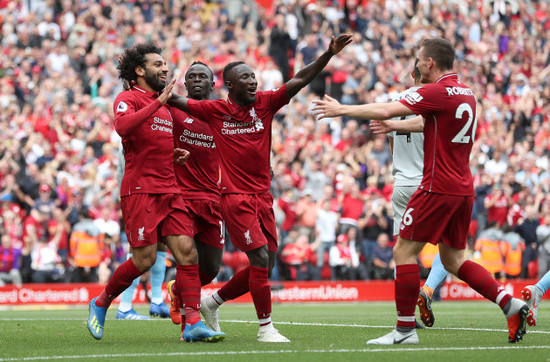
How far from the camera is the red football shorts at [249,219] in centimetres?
848

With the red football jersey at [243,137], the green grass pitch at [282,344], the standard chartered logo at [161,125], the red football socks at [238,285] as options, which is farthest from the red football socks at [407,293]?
the standard chartered logo at [161,125]

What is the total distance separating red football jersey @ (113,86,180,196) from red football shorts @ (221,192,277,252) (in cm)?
55

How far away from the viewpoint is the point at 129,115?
8227 mm

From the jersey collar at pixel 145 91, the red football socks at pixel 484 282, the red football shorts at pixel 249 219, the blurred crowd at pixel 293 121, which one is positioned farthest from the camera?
the blurred crowd at pixel 293 121

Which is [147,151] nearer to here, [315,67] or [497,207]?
[315,67]

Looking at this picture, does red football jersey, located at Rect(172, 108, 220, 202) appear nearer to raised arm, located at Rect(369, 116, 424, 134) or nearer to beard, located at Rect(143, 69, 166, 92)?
beard, located at Rect(143, 69, 166, 92)

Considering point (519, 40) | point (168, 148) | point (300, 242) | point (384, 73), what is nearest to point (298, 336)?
point (168, 148)

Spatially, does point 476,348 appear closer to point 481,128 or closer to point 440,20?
point 481,128

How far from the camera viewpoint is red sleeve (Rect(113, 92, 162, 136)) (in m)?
8.17

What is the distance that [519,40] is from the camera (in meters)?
28.6

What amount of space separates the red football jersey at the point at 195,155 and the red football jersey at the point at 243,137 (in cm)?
74

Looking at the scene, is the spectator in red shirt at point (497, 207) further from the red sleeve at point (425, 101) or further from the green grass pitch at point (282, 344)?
the red sleeve at point (425, 101)

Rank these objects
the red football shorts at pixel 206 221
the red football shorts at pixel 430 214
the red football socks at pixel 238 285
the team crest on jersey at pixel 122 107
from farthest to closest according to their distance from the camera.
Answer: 1. the red football shorts at pixel 206 221
2. the red football socks at pixel 238 285
3. the team crest on jersey at pixel 122 107
4. the red football shorts at pixel 430 214

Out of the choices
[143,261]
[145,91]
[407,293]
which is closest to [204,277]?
[143,261]
